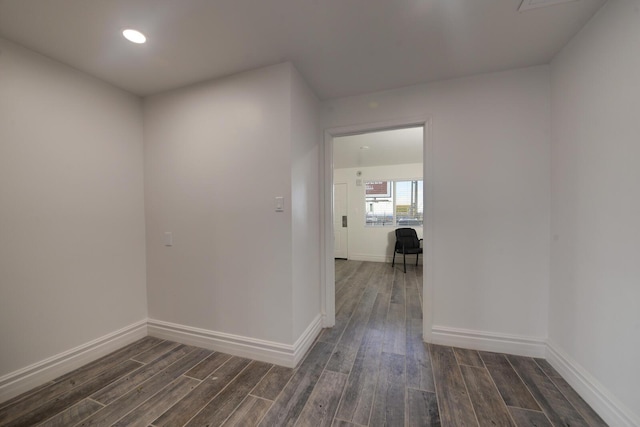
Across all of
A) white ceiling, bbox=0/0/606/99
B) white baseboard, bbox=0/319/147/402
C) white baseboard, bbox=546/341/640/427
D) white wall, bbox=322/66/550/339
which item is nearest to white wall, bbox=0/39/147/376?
white baseboard, bbox=0/319/147/402

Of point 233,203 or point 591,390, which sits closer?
point 591,390

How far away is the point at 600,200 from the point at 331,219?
1.92m

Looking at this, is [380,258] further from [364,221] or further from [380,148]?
[380,148]

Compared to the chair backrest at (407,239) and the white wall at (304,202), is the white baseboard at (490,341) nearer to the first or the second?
the white wall at (304,202)

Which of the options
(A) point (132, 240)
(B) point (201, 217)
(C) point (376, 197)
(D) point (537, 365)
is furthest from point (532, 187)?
(C) point (376, 197)

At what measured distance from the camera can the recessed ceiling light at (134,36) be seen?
152cm

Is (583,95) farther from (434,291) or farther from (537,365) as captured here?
(537,365)

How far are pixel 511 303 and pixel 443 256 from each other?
637 mm

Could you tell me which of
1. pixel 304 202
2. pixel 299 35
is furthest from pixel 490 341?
pixel 299 35

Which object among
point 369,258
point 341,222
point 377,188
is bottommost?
point 369,258

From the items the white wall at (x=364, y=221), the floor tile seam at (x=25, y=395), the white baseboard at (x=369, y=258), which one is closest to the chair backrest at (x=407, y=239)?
the white wall at (x=364, y=221)

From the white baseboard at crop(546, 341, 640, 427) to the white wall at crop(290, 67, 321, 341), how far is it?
1.93 m

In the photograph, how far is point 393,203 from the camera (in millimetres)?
6035

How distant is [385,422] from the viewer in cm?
135
